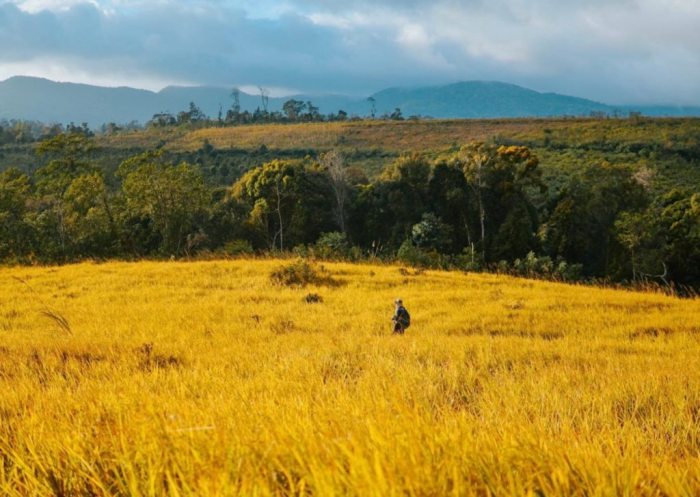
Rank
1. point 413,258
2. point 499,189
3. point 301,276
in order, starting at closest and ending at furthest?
point 301,276 < point 413,258 < point 499,189

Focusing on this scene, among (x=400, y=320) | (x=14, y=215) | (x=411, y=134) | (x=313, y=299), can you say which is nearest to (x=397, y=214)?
(x=14, y=215)

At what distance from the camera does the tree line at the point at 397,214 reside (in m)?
35.6

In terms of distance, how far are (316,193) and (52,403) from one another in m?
39.4

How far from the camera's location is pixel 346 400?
3.31 m

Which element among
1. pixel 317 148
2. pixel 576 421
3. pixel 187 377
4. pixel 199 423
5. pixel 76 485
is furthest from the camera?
pixel 317 148

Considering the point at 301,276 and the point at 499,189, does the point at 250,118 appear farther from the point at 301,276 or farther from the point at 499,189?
the point at 301,276

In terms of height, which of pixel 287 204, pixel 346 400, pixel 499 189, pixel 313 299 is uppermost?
pixel 499 189

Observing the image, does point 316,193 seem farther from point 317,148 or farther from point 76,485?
point 317,148

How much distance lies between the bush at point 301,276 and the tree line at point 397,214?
16.8 metres

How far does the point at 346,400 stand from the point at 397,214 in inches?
1538

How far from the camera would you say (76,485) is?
7.41 feet

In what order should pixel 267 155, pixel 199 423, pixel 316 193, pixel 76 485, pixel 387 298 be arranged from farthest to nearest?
1. pixel 267 155
2. pixel 316 193
3. pixel 387 298
4. pixel 199 423
5. pixel 76 485

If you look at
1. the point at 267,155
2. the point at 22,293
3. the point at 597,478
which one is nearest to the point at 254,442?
the point at 597,478

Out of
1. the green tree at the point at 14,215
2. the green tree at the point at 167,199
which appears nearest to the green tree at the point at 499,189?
the green tree at the point at 167,199
